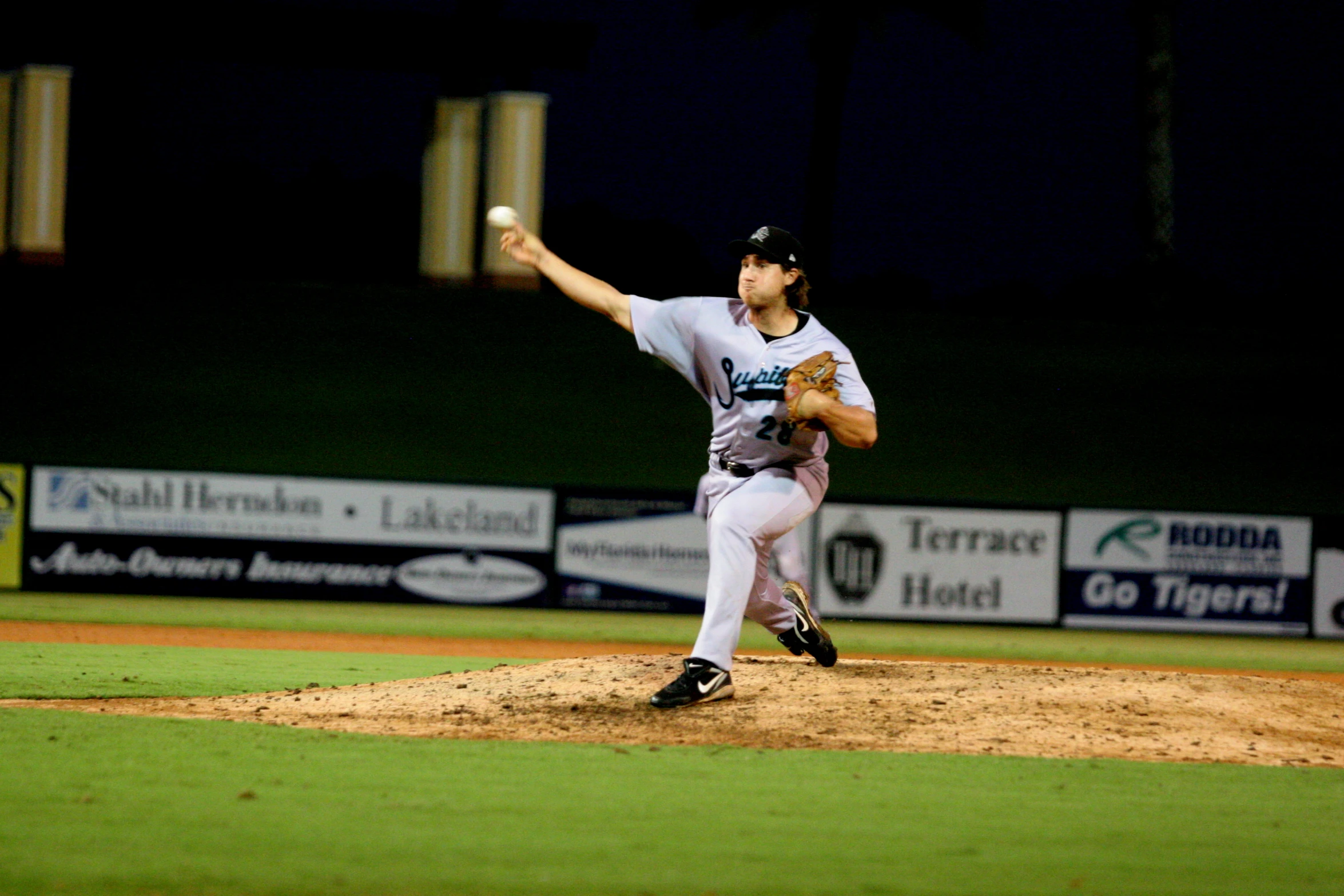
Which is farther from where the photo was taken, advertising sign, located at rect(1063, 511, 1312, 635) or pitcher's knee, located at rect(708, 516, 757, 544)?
advertising sign, located at rect(1063, 511, 1312, 635)

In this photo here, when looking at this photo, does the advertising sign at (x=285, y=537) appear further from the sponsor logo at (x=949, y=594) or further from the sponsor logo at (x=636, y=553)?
the sponsor logo at (x=949, y=594)

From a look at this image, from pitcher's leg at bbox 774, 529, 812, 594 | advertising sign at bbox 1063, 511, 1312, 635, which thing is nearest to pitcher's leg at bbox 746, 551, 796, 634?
pitcher's leg at bbox 774, 529, 812, 594

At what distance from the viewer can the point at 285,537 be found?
15.0 meters

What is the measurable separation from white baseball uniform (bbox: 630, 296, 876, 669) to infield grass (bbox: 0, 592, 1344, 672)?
6.75 meters

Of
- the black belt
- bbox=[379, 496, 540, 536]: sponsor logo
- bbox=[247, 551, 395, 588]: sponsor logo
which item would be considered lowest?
bbox=[247, 551, 395, 588]: sponsor logo

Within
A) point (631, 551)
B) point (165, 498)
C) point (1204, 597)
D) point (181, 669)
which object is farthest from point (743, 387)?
point (1204, 597)

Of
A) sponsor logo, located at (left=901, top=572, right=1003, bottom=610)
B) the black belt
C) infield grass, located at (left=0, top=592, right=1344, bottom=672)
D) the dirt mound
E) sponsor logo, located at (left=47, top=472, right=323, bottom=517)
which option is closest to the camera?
the dirt mound

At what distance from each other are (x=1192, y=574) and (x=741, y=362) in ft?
35.2

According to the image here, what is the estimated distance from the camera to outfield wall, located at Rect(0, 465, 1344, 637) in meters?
14.8

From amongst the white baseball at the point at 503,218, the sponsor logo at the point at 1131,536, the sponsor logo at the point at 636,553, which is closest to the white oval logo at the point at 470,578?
the sponsor logo at the point at 636,553

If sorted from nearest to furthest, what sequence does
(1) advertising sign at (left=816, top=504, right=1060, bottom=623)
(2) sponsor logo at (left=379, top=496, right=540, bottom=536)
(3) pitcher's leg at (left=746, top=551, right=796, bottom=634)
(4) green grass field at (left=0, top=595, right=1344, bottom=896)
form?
(4) green grass field at (left=0, top=595, right=1344, bottom=896) < (3) pitcher's leg at (left=746, top=551, right=796, bottom=634) < (2) sponsor logo at (left=379, top=496, right=540, bottom=536) < (1) advertising sign at (left=816, top=504, right=1060, bottom=623)

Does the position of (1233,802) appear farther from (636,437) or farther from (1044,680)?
(636,437)

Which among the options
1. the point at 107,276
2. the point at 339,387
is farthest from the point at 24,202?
the point at 339,387

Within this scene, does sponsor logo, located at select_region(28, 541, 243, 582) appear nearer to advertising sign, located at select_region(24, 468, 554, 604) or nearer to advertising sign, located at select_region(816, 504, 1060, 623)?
advertising sign, located at select_region(24, 468, 554, 604)
